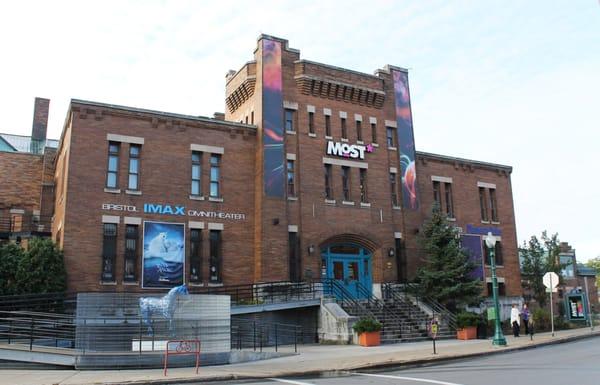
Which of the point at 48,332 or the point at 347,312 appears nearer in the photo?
the point at 48,332

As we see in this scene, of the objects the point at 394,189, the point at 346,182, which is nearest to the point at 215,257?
the point at 346,182

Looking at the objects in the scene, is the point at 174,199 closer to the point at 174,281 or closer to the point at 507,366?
the point at 174,281

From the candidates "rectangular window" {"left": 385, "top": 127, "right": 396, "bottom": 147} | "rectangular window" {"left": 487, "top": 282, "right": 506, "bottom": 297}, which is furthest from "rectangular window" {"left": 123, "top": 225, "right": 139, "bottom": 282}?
"rectangular window" {"left": 487, "top": 282, "right": 506, "bottom": 297}

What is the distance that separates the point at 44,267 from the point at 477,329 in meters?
19.9

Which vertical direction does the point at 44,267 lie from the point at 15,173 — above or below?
below

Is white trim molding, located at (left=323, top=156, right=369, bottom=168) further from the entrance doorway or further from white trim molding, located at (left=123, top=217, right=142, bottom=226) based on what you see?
white trim molding, located at (left=123, top=217, right=142, bottom=226)

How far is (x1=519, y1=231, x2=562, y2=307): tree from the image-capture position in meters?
41.4

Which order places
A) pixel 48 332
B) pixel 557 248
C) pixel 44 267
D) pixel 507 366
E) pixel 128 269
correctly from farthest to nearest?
1. pixel 557 248
2. pixel 128 269
3. pixel 44 267
4. pixel 48 332
5. pixel 507 366

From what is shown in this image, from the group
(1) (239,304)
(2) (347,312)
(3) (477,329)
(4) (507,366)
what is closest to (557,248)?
(3) (477,329)

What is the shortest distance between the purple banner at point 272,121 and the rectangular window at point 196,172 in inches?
132

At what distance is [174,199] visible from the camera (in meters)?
28.5

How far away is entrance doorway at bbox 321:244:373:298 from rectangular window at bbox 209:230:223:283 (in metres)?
5.74

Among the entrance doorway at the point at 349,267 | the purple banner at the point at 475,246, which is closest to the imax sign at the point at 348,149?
the entrance doorway at the point at 349,267

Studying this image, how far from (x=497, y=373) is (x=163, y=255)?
17406mm
